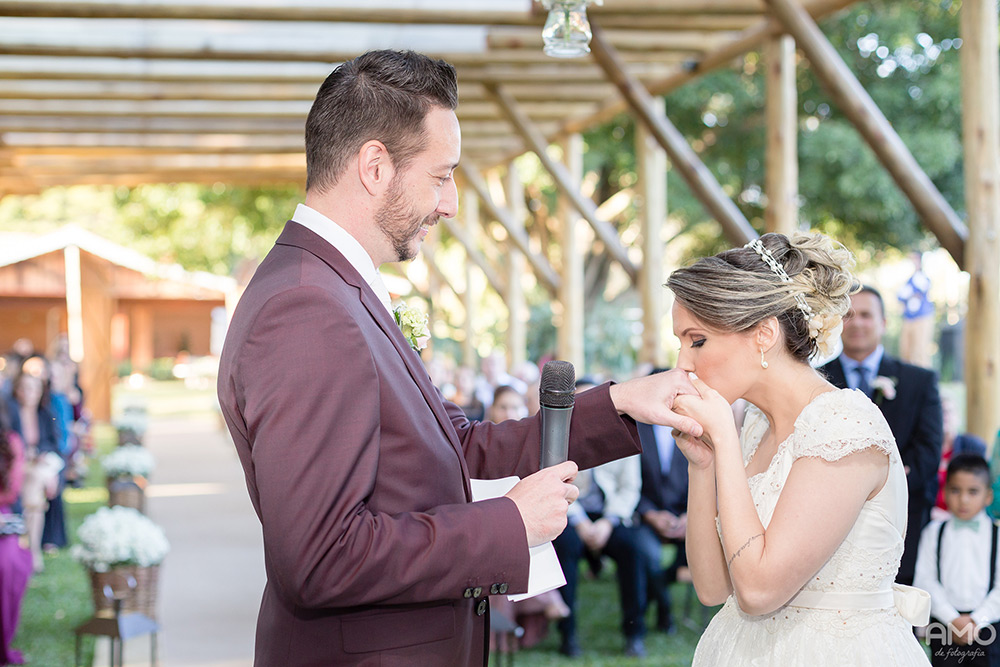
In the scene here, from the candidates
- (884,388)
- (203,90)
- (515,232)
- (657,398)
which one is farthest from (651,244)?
(657,398)

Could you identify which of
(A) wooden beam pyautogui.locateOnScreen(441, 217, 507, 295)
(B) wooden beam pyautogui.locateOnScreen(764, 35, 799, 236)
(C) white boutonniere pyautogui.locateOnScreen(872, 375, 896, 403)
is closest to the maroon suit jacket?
(C) white boutonniere pyautogui.locateOnScreen(872, 375, 896, 403)

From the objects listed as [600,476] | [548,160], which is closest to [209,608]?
[600,476]

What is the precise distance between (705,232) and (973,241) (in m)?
11.1

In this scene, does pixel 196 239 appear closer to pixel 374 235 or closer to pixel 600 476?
pixel 600 476

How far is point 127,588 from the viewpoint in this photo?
5.99 m

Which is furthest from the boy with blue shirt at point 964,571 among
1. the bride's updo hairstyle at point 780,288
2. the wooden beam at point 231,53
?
the wooden beam at point 231,53

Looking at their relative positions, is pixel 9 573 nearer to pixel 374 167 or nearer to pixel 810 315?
pixel 374 167

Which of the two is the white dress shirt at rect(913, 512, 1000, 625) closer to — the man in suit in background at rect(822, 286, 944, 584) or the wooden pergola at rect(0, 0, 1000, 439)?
the man in suit in background at rect(822, 286, 944, 584)

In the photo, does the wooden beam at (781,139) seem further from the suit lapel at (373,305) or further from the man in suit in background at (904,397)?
the suit lapel at (373,305)

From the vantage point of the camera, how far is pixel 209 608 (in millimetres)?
7422

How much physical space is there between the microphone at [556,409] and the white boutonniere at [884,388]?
3.37 metres

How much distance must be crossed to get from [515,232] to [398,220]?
1100 centimetres

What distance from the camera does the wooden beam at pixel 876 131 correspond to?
5336 millimetres

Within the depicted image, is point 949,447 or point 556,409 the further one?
point 949,447
